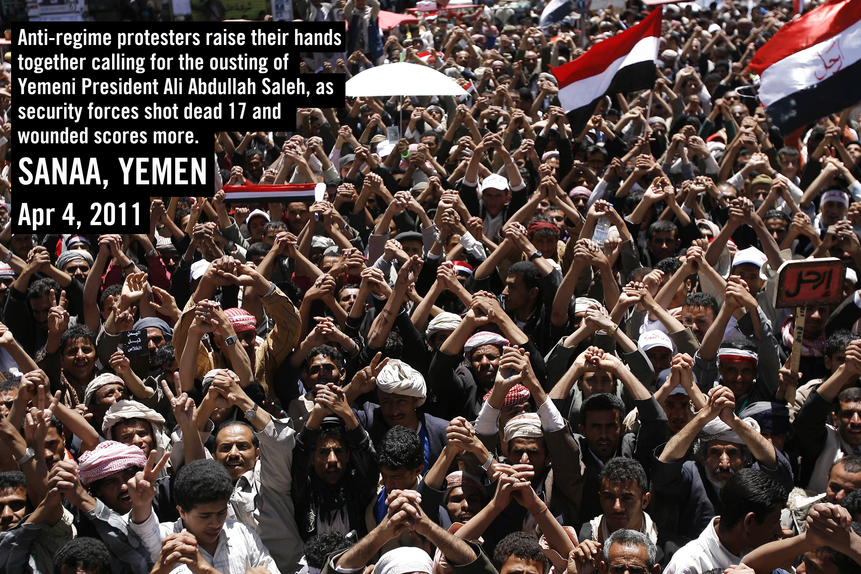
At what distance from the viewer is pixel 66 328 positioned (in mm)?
6895

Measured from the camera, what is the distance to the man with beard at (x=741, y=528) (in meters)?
4.38

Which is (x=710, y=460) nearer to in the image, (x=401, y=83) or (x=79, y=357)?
(x=79, y=357)

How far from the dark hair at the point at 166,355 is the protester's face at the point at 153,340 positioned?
0.26 meters

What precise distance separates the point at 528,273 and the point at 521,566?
2955mm

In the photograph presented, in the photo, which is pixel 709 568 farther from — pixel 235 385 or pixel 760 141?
pixel 760 141

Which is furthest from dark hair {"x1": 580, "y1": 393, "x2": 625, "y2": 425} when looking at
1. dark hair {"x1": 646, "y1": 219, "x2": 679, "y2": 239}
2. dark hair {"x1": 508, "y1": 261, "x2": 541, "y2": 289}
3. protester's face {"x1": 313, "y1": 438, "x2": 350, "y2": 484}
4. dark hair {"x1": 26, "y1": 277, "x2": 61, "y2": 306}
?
dark hair {"x1": 26, "y1": 277, "x2": 61, "y2": 306}

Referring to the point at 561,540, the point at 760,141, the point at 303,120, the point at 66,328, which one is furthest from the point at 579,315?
the point at 303,120

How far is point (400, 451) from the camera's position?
502cm

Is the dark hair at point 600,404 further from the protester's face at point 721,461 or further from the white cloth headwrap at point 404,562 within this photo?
the white cloth headwrap at point 404,562

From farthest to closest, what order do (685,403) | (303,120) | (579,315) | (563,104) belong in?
(303,120) → (563,104) → (579,315) → (685,403)

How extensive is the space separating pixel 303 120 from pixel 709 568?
9431 mm

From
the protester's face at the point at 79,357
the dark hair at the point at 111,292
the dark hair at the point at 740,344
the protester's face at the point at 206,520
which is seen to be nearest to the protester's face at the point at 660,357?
the dark hair at the point at 740,344

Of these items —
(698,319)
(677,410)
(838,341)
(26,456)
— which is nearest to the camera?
(26,456)

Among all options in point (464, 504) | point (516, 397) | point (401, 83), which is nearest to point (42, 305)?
point (516, 397)
